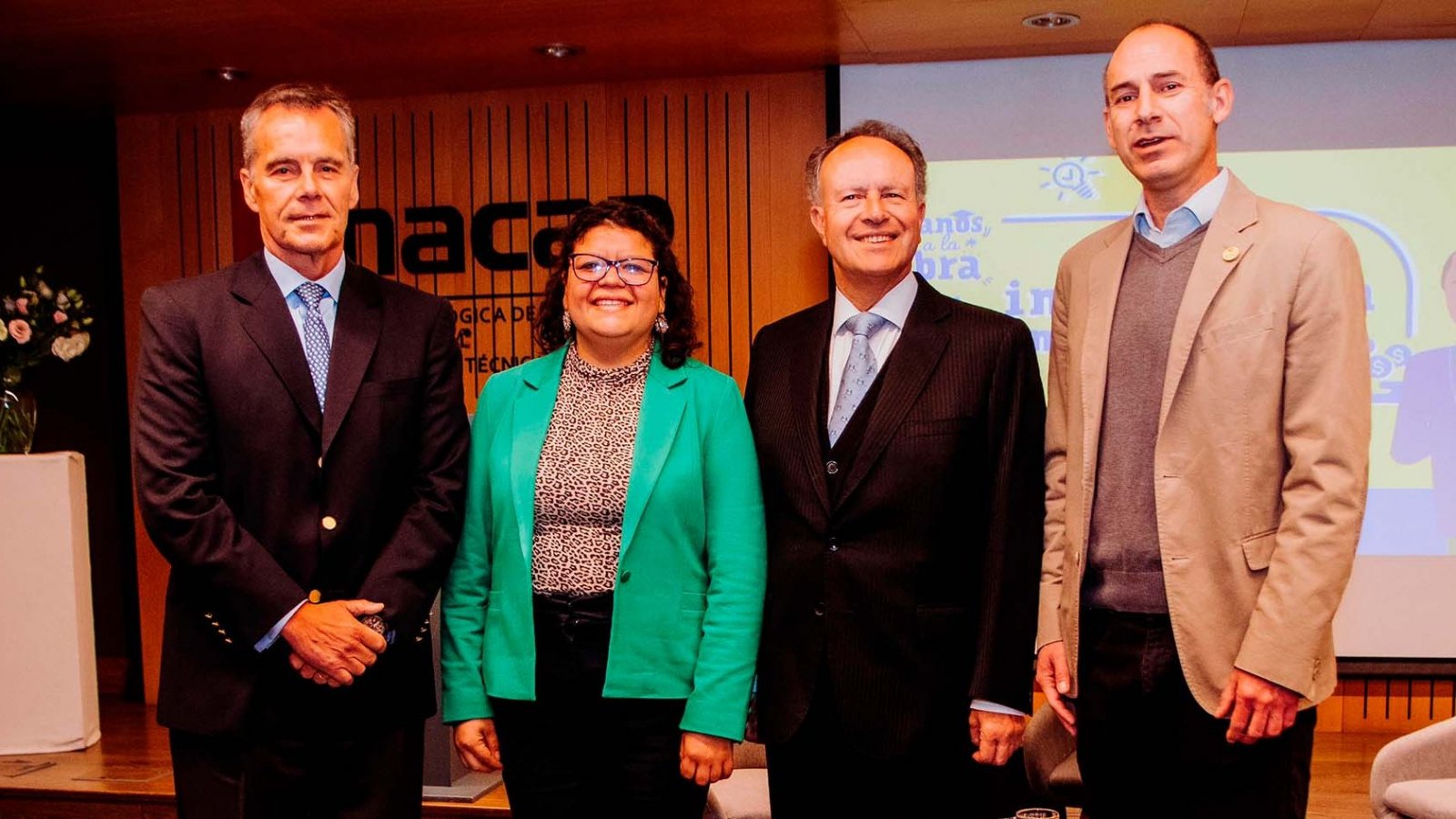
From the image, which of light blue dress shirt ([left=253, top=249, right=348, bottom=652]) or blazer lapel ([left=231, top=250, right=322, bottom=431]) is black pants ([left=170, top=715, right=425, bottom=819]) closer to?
blazer lapel ([left=231, top=250, right=322, bottom=431])

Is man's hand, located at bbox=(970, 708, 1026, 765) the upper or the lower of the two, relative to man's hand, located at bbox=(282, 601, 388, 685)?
lower

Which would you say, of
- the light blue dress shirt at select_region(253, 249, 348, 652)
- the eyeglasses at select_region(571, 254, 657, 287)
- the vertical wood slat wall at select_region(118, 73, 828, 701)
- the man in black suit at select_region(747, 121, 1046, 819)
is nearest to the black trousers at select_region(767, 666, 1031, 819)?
the man in black suit at select_region(747, 121, 1046, 819)

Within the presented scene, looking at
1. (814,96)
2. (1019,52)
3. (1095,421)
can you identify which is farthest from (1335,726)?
(1095,421)

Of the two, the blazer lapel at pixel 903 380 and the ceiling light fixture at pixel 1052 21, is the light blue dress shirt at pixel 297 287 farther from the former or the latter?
the ceiling light fixture at pixel 1052 21

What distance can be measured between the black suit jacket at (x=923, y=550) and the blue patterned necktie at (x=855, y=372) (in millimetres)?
47

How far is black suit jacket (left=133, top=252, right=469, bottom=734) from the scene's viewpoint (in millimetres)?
2152

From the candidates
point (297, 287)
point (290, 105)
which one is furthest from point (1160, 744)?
point (290, 105)

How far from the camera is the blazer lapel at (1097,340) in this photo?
7.17 feet

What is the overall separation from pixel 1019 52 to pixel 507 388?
11.3ft

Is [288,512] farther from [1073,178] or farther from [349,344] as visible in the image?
[1073,178]

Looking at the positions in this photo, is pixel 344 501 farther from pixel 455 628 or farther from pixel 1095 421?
pixel 1095 421

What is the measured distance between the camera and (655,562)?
7.73 feet

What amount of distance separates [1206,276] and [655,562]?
1.07 metres

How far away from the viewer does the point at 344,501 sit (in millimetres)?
2217
